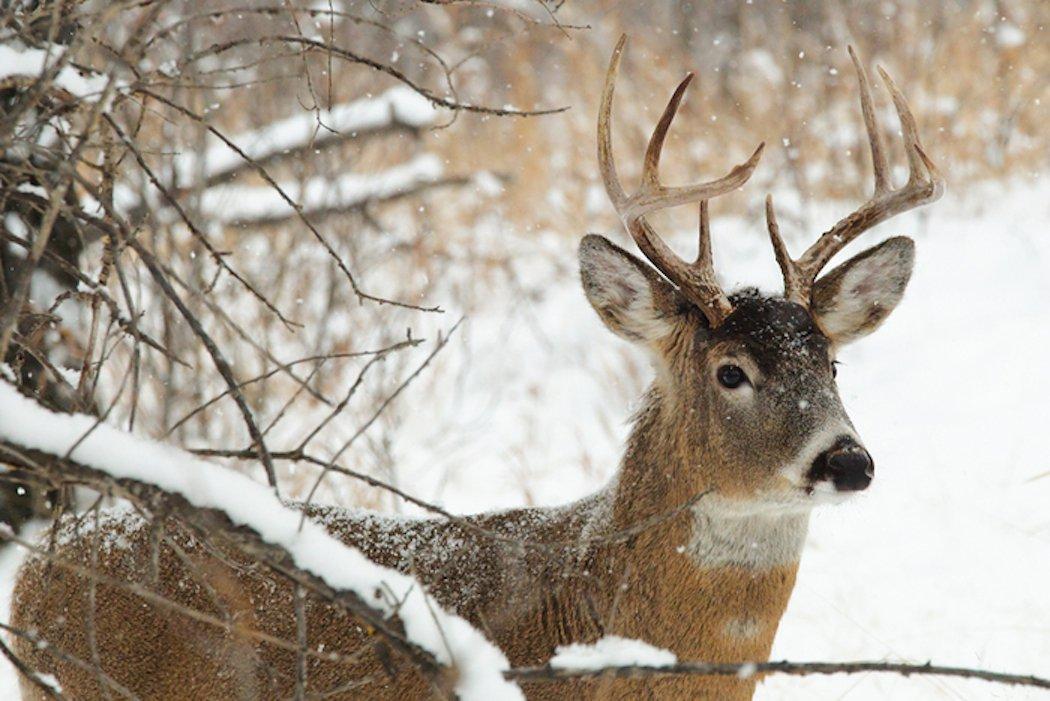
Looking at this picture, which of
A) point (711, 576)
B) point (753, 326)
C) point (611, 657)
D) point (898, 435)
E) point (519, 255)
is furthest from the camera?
point (519, 255)

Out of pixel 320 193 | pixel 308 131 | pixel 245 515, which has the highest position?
pixel 320 193

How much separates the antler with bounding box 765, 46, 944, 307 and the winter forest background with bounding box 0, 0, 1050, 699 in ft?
2.65

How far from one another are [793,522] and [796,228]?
805 centimetres

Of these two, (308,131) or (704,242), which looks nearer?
(704,242)

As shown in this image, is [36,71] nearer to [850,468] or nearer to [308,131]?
[850,468]

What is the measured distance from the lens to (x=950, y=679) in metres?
4.89

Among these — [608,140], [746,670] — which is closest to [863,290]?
[608,140]

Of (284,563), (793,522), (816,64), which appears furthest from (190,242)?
(816,64)

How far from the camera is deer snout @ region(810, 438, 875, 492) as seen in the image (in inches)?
133

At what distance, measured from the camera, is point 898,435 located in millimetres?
7930

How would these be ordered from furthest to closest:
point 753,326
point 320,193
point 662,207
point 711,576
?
point 320,193 < point 662,207 < point 753,326 < point 711,576

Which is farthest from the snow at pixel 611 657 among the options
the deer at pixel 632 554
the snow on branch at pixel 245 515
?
the deer at pixel 632 554

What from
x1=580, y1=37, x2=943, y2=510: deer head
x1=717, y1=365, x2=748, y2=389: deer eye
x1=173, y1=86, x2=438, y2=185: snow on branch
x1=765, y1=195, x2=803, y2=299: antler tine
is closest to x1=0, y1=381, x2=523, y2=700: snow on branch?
x1=580, y1=37, x2=943, y2=510: deer head

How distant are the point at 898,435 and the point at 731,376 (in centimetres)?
445
